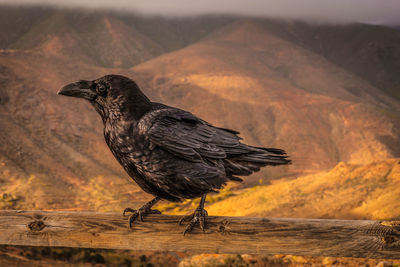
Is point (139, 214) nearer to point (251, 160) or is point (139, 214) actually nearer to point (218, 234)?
point (218, 234)

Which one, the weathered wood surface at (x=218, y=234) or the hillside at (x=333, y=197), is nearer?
the weathered wood surface at (x=218, y=234)

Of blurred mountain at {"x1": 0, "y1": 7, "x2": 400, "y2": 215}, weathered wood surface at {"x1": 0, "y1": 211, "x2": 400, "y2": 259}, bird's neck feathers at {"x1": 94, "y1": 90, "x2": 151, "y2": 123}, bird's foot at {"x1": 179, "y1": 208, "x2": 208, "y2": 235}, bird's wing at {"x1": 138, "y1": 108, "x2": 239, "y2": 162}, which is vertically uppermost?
blurred mountain at {"x1": 0, "y1": 7, "x2": 400, "y2": 215}

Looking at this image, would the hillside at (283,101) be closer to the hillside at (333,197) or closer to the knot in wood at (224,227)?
the hillside at (333,197)

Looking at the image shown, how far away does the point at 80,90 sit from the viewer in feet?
7.45

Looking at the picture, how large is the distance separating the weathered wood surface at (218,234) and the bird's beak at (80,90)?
86cm

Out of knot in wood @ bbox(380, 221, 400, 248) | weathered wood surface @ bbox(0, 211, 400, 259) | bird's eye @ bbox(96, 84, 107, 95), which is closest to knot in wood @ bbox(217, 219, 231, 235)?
weathered wood surface @ bbox(0, 211, 400, 259)

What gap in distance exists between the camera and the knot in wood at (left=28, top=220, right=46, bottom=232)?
2470 mm

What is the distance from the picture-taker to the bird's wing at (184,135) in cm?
224

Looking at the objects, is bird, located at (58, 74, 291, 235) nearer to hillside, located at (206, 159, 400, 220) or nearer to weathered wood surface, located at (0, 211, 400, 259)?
weathered wood surface, located at (0, 211, 400, 259)

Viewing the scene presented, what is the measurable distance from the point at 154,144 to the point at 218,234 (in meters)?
0.77

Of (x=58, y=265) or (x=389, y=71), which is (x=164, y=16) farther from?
(x=58, y=265)

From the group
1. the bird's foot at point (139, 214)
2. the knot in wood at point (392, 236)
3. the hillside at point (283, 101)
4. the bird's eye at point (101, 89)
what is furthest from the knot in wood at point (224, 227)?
the hillside at point (283, 101)

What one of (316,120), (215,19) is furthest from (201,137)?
(215,19)

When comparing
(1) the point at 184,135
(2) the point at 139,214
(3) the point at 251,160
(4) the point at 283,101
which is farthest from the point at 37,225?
(4) the point at 283,101
